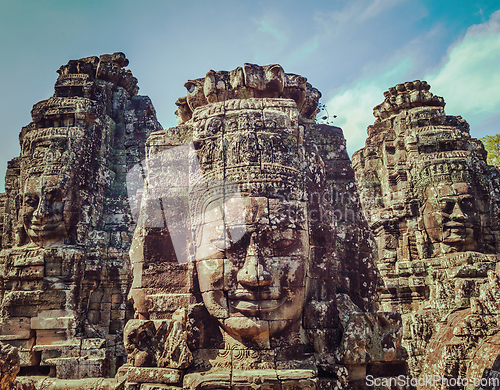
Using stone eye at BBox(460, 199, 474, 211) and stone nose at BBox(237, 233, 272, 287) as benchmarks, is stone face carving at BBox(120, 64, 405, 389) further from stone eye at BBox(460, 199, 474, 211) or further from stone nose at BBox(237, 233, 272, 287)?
stone eye at BBox(460, 199, 474, 211)

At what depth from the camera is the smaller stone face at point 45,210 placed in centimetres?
881

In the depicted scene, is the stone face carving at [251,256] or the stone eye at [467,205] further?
the stone eye at [467,205]

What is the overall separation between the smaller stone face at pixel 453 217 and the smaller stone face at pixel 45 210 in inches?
380

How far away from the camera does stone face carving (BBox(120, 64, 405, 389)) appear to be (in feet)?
13.0

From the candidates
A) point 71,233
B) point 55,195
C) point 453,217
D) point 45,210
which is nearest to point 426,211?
point 453,217

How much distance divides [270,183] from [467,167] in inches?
371

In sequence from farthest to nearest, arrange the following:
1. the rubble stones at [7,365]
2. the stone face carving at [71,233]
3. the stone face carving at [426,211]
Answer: the stone face carving at [426,211] → the stone face carving at [71,233] → the rubble stones at [7,365]

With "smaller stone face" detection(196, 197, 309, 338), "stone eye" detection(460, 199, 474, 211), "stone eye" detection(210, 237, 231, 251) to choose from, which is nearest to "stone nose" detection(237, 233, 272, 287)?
"smaller stone face" detection(196, 197, 309, 338)

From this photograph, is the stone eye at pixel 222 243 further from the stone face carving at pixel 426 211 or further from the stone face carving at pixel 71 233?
the stone face carving at pixel 426 211

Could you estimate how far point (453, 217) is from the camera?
11117 millimetres

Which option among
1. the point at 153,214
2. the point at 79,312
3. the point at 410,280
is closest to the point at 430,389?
the point at 410,280

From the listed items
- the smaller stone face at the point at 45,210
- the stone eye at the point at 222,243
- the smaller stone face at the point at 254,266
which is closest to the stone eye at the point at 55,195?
the smaller stone face at the point at 45,210

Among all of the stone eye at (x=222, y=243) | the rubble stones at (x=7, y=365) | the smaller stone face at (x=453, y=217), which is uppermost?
the smaller stone face at (x=453, y=217)

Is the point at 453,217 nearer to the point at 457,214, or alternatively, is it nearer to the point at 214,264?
the point at 457,214
